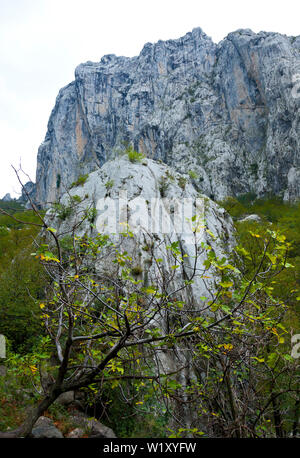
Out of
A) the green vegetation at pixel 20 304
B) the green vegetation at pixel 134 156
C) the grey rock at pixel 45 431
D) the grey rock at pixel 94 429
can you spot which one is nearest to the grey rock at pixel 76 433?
the grey rock at pixel 94 429

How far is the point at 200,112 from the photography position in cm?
8106

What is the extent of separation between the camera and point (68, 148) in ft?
357

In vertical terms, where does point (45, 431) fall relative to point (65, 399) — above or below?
above

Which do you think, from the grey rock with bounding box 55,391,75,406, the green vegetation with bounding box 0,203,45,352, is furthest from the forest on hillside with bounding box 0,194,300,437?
the grey rock with bounding box 55,391,75,406

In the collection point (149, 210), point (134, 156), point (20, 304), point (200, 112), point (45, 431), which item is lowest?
point (45, 431)

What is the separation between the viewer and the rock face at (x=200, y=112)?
6444cm

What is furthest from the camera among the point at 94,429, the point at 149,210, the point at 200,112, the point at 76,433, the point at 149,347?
the point at 200,112

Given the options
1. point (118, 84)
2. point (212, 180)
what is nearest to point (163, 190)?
point (212, 180)

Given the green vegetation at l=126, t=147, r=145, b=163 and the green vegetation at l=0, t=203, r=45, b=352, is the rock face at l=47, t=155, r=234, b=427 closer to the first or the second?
the green vegetation at l=126, t=147, r=145, b=163

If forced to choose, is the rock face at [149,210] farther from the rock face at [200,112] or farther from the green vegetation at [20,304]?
the rock face at [200,112]

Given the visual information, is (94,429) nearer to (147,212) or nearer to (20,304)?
(20,304)

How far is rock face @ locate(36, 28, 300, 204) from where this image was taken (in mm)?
64438

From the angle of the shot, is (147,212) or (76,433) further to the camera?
(147,212)

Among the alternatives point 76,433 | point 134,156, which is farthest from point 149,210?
point 76,433
